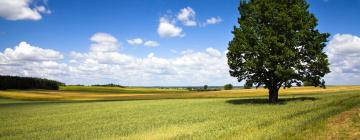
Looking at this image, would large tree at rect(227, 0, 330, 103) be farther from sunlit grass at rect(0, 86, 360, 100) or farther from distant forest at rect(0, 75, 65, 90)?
distant forest at rect(0, 75, 65, 90)

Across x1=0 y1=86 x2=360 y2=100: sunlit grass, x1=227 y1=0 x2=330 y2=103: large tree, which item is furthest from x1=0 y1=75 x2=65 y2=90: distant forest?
x1=227 y1=0 x2=330 y2=103: large tree

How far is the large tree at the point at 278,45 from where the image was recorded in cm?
3759

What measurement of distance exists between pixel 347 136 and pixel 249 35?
83.6ft

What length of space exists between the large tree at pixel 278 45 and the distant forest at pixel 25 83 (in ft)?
413

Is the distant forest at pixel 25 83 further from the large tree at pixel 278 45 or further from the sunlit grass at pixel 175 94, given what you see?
the large tree at pixel 278 45

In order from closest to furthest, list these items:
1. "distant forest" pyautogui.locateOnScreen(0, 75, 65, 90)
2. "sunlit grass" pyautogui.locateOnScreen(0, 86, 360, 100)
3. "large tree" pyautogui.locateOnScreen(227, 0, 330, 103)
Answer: "large tree" pyautogui.locateOnScreen(227, 0, 330, 103) < "sunlit grass" pyautogui.locateOnScreen(0, 86, 360, 100) < "distant forest" pyautogui.locateOnScreen(0, 75, 65, 90)

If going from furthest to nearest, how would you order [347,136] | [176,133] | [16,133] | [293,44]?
[293,44] < [16,133] < [176,133] < [347,136]

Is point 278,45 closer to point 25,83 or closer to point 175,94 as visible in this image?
point 175,94

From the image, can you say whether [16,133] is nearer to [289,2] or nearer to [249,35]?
[249,35]

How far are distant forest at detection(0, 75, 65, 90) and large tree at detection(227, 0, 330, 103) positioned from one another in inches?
4956

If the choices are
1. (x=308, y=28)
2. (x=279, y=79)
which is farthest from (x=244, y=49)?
(x=308, y=28)

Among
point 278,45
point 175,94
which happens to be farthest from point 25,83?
point 278,45

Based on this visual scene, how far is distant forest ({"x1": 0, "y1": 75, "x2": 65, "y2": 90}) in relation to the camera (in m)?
140

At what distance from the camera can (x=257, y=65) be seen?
125 feet
